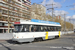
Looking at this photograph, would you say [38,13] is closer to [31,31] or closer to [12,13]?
[12,13]

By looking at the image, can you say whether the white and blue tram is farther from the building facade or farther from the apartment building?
the building facade

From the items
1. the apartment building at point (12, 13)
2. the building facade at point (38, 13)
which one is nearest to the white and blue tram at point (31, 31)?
the apartment building at point (12, 13)

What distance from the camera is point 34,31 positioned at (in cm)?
1560

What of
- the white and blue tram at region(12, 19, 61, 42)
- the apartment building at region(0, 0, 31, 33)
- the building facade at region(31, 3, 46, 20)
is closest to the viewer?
the white and blue tram at region(12, 19, 61, 42)

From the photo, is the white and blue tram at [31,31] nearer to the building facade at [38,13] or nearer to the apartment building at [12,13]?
the apartment building at [12,13]

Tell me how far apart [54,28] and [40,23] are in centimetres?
478

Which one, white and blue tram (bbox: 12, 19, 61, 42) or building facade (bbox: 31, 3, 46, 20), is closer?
white and blue tram (bbox: 12, 19, 61, 42)

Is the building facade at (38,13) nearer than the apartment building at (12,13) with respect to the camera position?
No

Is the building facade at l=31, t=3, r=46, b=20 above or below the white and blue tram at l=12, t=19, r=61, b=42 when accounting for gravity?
above

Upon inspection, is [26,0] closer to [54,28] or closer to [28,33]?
[54,28]

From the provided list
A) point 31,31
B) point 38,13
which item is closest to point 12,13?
point 38,13

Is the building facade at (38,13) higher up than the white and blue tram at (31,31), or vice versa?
the building facade at (38,13)

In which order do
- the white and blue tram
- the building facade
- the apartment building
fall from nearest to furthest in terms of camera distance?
the white and blue tram → the apartment building → the building facade

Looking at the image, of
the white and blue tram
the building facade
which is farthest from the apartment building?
the white and blue tram
